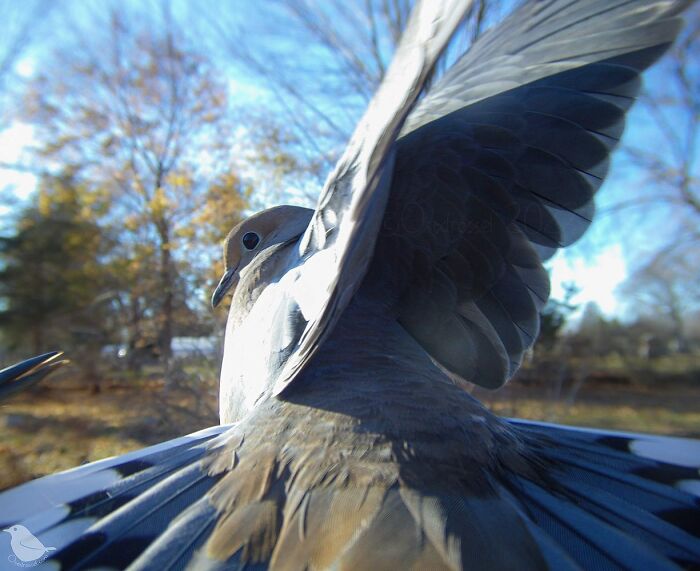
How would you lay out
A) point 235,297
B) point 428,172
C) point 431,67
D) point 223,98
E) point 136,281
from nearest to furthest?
1. point 431,67
2. point 428,172
3. point 235,297
4. point 136,281
5. point 223,98

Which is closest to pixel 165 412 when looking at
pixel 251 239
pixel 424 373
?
pixel 251 239

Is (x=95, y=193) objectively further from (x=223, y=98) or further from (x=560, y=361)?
(x=560, y=361)

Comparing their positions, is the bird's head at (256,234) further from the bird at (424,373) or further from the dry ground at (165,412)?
the dry ground at (165,412)

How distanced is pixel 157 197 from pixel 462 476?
8.60m

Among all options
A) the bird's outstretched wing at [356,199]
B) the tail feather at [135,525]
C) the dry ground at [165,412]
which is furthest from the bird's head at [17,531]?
the dry ground at [165,412]

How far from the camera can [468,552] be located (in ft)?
4.17

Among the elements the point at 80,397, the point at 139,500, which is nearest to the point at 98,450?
the point at 80,397

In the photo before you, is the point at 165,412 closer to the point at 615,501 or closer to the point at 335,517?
the point at 335,517

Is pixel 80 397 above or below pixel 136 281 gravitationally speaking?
below

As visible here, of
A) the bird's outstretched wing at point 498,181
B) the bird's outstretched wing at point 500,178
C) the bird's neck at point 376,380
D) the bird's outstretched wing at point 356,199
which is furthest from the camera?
the bird's outstretched wing at point 500,178

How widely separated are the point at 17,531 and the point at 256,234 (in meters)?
1.93

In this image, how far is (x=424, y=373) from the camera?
200 cm

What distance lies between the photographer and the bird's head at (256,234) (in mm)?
2854

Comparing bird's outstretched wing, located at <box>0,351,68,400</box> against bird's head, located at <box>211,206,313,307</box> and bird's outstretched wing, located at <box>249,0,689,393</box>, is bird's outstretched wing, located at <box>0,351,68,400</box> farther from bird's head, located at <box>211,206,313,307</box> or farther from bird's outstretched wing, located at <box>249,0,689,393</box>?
bird's head, located at <box>211,206,313,307</box>
